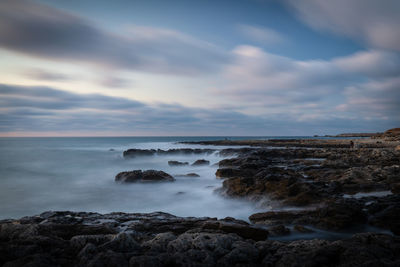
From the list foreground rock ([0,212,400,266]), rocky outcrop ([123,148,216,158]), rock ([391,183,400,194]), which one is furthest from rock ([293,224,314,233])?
rocky outcrop ([123,148,216,158])

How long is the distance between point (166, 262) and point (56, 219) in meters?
4.16

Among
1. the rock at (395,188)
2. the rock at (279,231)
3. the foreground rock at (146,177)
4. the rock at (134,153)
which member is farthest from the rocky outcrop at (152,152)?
the rock at (279,231)

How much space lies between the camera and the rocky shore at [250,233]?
12.0ft

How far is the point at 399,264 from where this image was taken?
3.14 meters

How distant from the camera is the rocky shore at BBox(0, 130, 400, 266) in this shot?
364 centimetres

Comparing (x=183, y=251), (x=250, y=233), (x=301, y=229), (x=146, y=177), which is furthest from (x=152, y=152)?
(x=183, y=251)

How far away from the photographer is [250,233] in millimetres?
5398

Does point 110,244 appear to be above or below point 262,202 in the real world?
above

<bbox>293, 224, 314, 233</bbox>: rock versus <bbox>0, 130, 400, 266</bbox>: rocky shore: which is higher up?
<bbox>0, 130, 400, 266</bbox>: rocky shore

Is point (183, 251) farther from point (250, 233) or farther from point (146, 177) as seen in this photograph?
point (146, 177)

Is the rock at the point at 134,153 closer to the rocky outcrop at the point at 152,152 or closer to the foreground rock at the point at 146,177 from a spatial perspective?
the rocky outcrop at the point at 152,152

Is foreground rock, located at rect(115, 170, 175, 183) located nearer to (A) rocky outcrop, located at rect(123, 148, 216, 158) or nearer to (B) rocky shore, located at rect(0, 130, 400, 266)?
(B) rocky shore, located at rect(0, 130, 400, 266)

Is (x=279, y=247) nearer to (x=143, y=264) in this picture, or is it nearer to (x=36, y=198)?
(x=143, y=264)

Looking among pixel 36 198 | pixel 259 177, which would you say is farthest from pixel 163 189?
pixel 36 198
